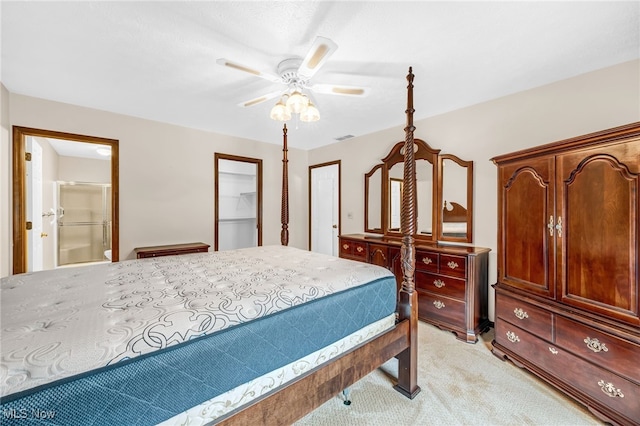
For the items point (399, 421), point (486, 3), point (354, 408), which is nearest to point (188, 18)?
point (486, 3)

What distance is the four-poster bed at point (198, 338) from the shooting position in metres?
0.80

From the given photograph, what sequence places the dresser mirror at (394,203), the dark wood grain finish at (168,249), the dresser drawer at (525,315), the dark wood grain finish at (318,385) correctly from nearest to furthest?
the dark wood grain finish at (318,385) < the dresser drawer at (525,315) < the dark wood grain finish at (168,249) < the dresser mirror at (394,203)

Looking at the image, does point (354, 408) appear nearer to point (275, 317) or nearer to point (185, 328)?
point (275, 317)

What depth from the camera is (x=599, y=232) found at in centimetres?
170

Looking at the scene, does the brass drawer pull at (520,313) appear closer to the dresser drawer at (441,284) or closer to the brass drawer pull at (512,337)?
the brass drawer pull at (512,337)

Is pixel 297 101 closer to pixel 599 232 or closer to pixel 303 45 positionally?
pixel 303 45

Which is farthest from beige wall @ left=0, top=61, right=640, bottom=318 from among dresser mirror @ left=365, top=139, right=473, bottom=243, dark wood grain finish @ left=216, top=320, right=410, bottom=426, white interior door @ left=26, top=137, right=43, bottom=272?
dark wood grain finish @ left=216, top=320, right=410, bottom=426

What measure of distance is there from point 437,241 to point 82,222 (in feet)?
23.9

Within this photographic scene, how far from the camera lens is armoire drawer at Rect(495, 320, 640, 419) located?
1.53 meters

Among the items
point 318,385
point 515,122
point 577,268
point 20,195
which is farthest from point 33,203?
point 515,122

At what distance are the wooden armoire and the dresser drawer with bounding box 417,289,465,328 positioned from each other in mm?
371

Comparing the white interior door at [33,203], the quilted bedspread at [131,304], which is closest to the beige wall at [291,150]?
the white interior door at [33,203]

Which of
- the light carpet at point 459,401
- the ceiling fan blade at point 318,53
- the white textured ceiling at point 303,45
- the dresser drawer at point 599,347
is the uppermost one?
the white textured ceiling at point 303,45

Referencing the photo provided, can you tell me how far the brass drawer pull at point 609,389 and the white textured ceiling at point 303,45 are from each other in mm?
2299
